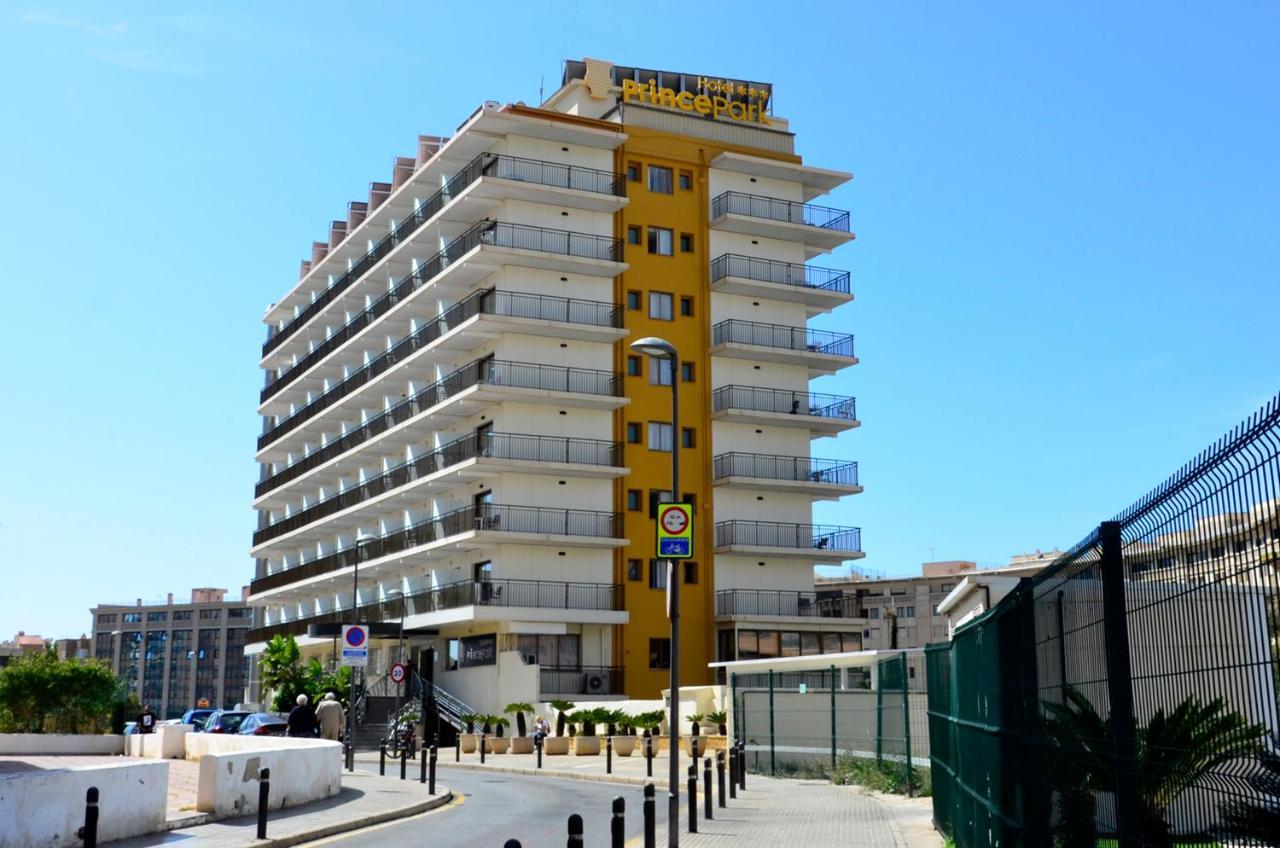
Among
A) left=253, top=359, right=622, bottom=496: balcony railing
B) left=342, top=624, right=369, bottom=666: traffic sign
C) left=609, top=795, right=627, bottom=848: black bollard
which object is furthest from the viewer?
left=253, top=359, right=622, bottom=496: balcony railing

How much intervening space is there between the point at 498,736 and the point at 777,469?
875 inches

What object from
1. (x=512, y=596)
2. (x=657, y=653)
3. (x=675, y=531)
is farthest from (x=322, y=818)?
(x=657, y=653)

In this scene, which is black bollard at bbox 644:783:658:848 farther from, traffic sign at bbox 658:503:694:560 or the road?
traffic sign at bbox 658:503:694:560

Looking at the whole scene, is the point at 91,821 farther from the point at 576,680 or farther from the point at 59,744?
the point at 576,680

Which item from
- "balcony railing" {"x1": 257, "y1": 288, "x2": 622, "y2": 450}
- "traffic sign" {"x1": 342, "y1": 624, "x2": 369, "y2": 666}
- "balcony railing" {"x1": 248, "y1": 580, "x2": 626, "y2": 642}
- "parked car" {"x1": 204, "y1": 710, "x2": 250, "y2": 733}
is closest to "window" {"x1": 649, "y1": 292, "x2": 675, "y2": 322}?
"balcony railing" {"x1": 257, "y1": 288, "x2": 622, "y2": 450}

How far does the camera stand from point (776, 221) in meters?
67.6

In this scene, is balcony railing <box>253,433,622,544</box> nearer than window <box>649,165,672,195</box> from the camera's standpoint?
Yes

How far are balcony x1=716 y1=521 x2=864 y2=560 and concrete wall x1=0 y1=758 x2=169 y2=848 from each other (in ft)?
158

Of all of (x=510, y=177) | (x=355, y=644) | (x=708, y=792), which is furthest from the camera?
(x=510, y=177)

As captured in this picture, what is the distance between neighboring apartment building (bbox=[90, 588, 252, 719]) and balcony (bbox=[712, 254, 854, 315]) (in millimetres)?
133752

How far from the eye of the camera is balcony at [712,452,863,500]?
65125 millimetres

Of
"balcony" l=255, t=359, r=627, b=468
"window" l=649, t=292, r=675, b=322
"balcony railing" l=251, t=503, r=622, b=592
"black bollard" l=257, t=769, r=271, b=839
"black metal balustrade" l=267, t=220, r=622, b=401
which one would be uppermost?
→ "black metal balustrade" l=267, t=220, r=622, b=401

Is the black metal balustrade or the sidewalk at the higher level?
the black metal balustrade

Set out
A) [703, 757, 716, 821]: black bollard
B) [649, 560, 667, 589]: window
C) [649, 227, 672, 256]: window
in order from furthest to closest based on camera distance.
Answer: [649, 227, 672, 256]: window → [649, 560, 667, 589]: window → [703, 757, 716, 821]: black bollard
